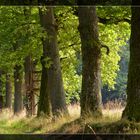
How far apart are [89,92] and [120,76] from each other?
3447 centimetres

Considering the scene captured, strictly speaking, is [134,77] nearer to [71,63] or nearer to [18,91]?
[71,63]

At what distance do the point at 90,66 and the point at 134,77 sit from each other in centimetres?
337

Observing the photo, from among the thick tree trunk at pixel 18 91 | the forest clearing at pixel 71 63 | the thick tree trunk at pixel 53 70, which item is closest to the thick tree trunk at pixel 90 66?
the forest clearing at pixel 71 63

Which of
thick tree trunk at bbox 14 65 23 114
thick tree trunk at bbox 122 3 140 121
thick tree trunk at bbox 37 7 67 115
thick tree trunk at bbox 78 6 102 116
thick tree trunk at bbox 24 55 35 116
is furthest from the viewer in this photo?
thick tree trunk at bbox 14 65 23 114

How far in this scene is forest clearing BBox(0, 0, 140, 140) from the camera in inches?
549

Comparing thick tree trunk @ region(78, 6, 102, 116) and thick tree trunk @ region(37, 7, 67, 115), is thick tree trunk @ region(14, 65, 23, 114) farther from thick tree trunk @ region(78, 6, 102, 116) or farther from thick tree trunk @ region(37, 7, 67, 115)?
thick tree trunk @ region(78, 6, 102, 116)

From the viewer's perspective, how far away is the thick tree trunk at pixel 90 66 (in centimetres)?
1686

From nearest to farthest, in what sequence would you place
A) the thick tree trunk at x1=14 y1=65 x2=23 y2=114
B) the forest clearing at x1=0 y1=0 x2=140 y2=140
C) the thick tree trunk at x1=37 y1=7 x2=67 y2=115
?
the forest clearing at x1=0 y1=0 x2=140 y2=140
the thick tree trunk at x1=37 y1=7 x2=67 y2=115
the thick tree trunk at x1=14 y1=65 x2=23 y2=114

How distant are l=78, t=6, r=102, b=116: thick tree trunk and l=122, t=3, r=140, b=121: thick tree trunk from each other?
9.62 feet

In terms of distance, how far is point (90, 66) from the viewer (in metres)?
16.9

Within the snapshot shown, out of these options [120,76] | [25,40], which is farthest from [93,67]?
[120,76]

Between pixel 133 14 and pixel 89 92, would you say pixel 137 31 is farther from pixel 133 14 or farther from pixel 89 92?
pixel 89 92

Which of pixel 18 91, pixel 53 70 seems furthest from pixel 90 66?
pixel 18 91

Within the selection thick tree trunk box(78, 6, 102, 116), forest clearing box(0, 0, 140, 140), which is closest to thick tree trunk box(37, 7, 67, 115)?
forest clearing box(0, 0, 140, 140)
